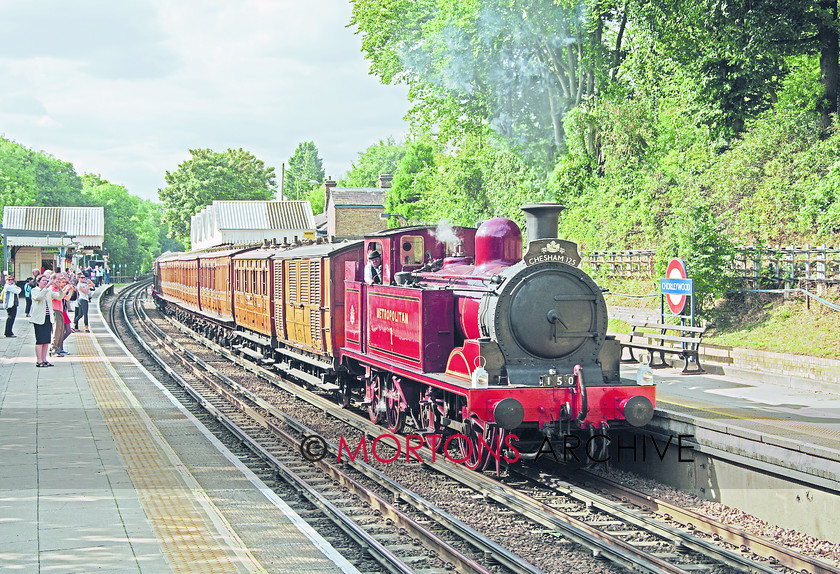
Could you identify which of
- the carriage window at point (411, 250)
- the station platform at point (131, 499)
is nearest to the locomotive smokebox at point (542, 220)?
the carriage window at point (411, 250)

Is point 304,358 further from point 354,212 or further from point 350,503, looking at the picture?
point 354,212

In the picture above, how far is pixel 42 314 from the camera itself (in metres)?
16.4

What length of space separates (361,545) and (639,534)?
2408mm

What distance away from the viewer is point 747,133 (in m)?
22.0

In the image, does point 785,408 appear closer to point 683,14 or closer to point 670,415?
point 670,415

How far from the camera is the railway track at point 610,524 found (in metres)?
6.16

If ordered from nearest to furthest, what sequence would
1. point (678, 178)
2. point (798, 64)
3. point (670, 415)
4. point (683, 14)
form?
point (670, 415)
point (683, 14)
point (678, 178)
point (798, 64)

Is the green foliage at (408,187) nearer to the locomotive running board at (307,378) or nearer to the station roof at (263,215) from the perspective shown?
the station roof at (263,215)

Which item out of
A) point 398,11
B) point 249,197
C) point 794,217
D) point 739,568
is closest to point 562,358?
point 739,568

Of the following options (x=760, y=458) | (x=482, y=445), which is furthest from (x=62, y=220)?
(x=760, y=458)

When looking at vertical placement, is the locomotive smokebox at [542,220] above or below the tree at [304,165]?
below

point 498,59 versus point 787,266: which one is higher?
point 498,59

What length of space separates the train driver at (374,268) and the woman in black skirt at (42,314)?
8.26 m

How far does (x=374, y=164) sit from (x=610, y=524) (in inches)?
4266
